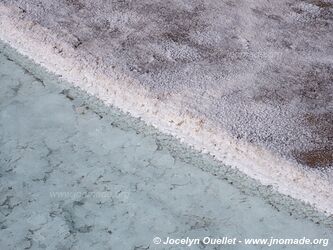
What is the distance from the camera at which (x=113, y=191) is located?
1.49 metres

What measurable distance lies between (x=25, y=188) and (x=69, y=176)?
152mm

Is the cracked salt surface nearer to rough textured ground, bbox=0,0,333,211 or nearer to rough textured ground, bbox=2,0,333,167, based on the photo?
rough textured ground, bbox=0,0,333,211

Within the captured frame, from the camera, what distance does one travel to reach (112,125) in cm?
175

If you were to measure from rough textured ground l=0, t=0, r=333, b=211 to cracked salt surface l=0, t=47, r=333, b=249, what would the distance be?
0.34ft

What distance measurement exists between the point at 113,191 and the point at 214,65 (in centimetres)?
86

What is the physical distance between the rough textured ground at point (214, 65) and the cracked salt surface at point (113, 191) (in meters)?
0.10

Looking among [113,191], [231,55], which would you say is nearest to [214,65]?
[231,55]

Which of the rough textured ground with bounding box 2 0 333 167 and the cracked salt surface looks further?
the rough textured ground with bounding box 2 0 333 167

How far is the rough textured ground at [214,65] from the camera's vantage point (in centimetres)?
167

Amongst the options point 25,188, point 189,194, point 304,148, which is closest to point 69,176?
point 25,188

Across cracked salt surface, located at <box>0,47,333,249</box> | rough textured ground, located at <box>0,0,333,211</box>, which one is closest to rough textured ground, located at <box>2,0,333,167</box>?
rough textured ground, located at <box>0,0,333,211</box>

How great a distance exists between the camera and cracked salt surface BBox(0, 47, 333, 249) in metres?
1.37

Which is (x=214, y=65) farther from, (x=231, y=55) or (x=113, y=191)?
(x=113, y=191)

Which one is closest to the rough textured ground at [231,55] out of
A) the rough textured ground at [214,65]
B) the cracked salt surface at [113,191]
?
the rough textured ground at [214,65]
